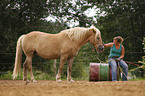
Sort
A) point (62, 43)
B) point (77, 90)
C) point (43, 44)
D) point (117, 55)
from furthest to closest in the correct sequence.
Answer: point (117, 55) < point (43, 44) < point (62, 43) < point (77, 90)

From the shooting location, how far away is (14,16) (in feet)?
32.1

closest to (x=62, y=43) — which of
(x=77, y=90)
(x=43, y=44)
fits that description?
(x=43, y=44)

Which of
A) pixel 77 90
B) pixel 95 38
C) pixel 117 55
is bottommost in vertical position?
pixel 77 90

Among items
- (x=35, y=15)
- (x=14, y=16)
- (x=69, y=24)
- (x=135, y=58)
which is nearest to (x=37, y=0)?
(x=35, y=15)

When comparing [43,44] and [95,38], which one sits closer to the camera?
[95,38]

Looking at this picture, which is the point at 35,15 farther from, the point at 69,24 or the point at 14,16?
the point at 69,24

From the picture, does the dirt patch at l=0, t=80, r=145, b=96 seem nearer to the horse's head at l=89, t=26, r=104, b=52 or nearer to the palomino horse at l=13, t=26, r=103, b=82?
the palomino horse at l=13, t=26, r=103, b=82

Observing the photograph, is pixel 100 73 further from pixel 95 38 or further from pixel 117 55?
pixel 95 38

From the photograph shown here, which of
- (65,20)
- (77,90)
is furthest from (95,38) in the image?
(65,20)

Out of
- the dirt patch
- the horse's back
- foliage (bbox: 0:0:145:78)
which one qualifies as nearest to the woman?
the horse's back

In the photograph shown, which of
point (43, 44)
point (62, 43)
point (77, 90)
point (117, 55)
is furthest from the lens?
point (117, 55)

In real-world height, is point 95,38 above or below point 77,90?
above

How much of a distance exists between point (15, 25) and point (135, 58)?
7.59 m

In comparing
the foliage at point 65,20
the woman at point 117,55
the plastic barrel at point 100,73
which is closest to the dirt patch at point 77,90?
the plastic barrel at point 100,73
